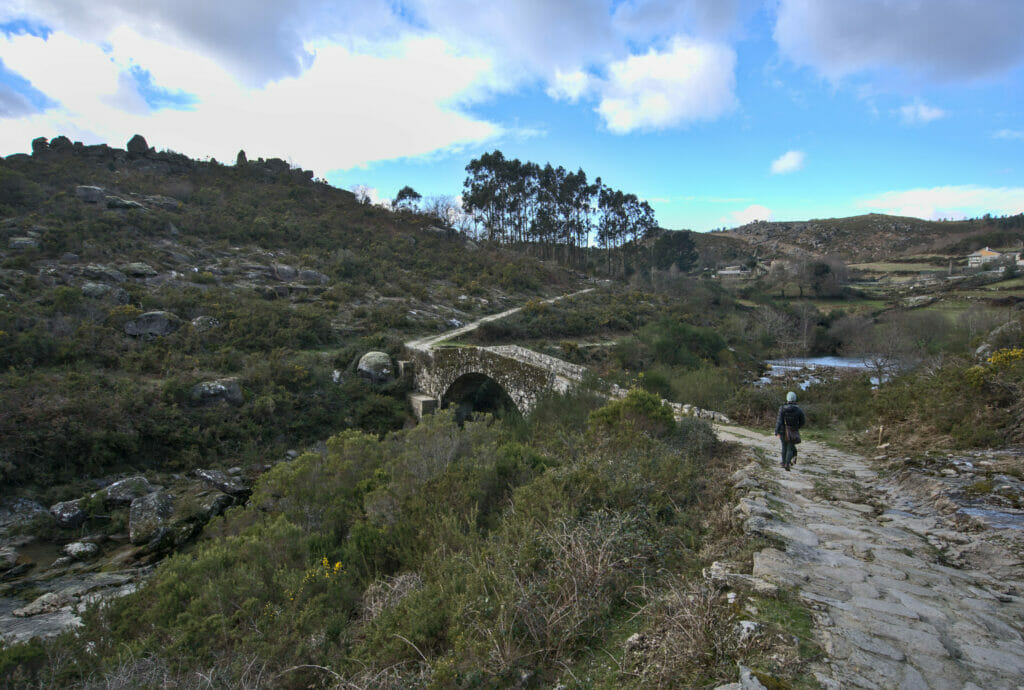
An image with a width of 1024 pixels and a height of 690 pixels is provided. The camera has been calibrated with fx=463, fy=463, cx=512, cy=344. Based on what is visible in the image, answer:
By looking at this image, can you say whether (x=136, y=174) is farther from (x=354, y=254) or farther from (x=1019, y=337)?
(x=1019, y=337)

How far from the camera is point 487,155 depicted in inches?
2018

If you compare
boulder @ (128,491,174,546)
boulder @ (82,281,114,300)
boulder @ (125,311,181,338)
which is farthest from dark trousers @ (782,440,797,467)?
boulder @ (82,281,114,300)

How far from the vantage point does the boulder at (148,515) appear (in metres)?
9.59

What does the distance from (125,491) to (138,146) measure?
1847 inches

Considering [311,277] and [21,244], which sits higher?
[21,244]

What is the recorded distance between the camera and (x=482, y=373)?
14977mm

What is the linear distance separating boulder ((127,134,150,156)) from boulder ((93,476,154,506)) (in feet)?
147

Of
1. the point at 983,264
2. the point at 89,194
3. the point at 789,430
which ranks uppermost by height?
the point at 89,194

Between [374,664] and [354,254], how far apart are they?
1267 inches

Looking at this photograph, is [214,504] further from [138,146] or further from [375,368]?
[138,146]

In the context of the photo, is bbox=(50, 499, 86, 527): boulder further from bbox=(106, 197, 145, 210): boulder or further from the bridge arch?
bbox=(106, 197, 145, 210): boulder

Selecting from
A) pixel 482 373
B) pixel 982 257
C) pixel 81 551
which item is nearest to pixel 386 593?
pixel 81 551

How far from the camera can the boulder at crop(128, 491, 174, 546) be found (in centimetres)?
959

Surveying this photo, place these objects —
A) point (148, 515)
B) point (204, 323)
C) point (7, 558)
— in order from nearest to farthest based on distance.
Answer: point (7, 558), point (148, 515), point (204, 323)
